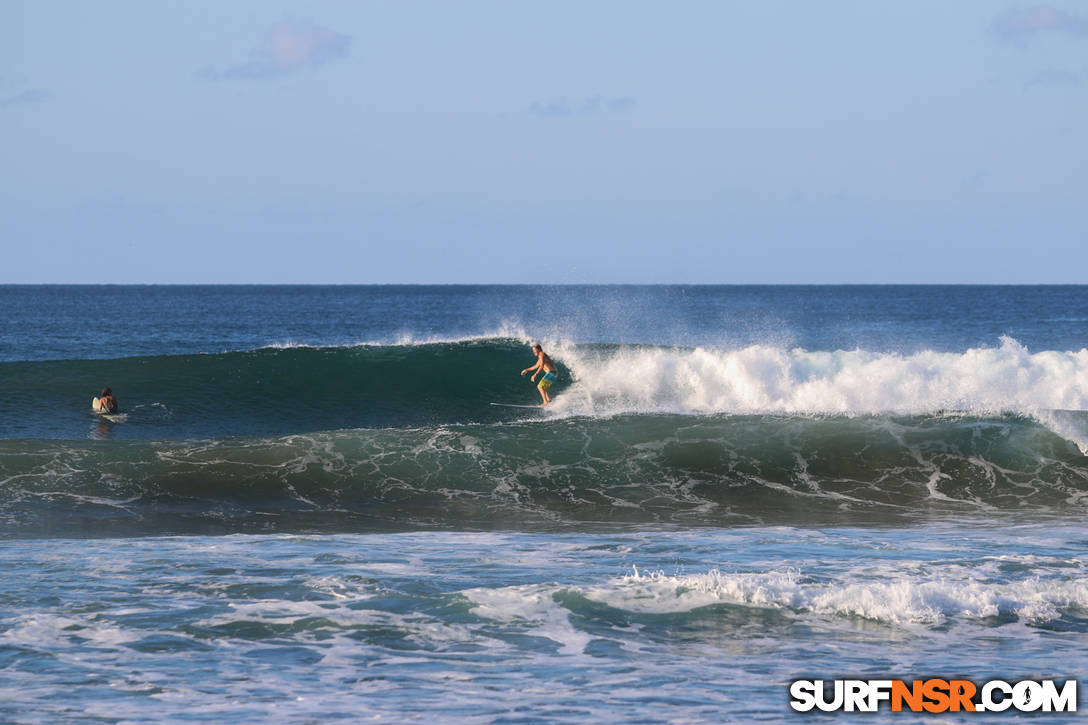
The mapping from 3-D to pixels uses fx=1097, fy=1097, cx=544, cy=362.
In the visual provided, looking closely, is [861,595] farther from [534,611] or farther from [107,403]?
[107,403]

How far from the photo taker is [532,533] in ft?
43.5

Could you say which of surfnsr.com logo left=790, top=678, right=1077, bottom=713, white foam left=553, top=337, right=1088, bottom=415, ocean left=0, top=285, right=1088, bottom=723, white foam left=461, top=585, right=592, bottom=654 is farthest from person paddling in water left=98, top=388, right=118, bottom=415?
surfnsr.com logo left=790, top=678, right=1077, bottom=713

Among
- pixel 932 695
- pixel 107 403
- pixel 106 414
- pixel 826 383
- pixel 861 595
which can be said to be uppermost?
pixel 826 383

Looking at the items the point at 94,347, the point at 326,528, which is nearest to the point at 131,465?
the point at 326,528

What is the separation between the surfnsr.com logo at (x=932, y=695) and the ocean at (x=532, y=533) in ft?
0.42

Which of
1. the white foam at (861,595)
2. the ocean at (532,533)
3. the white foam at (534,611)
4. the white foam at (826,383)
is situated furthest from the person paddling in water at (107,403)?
the white foam at (861,595)

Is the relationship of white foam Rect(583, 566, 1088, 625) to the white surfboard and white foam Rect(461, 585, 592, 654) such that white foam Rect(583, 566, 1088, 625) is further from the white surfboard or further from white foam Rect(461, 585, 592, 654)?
the white surfboard

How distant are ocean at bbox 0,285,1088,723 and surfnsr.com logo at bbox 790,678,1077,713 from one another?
0.13 meters

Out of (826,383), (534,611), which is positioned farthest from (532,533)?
(826,383)

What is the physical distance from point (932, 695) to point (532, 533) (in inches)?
261

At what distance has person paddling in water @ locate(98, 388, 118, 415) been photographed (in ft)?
75.8

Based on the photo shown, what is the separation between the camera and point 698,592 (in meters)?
9.70

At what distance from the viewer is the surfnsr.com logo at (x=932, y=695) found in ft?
23.0

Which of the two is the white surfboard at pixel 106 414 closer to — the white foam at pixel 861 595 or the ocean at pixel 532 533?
the ocean at pixel 532 533
